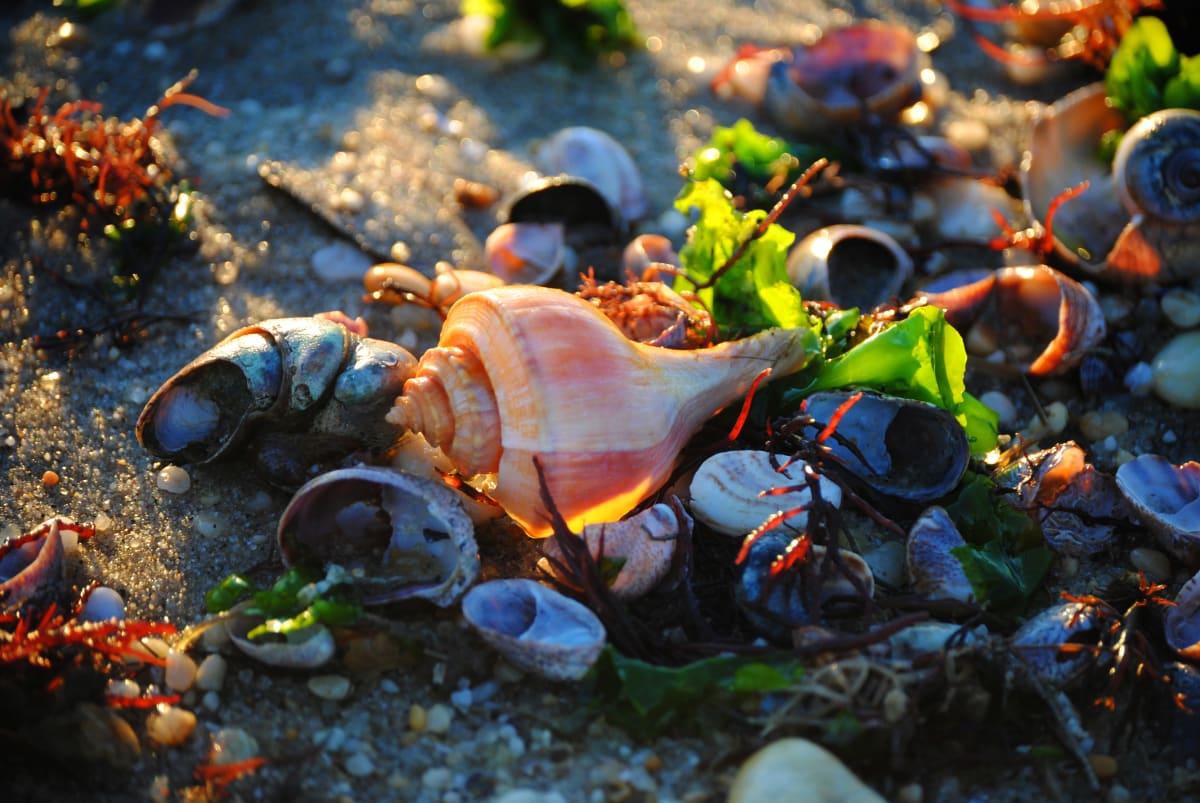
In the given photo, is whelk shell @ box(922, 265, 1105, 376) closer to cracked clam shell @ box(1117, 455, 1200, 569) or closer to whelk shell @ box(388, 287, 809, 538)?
cracked clam shell @ box(1117, 455, 1200, 569)

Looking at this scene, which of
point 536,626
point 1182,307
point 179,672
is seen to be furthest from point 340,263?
point 1182,307

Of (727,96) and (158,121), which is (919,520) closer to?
(727,96)

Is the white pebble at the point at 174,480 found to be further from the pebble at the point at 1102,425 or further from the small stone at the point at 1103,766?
the pebble at the point at 1102,425

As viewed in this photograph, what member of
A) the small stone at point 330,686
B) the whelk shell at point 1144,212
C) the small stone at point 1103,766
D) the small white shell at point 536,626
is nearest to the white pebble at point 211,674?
the small stone at point 330,686

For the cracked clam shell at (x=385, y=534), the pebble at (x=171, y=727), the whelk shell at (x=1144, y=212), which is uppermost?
Result: the whelk shell at (x=1144, y=212)

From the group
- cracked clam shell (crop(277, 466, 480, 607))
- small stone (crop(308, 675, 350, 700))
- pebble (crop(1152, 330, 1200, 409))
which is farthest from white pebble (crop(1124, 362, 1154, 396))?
small stone (crop(308, 675, 350, 700))
